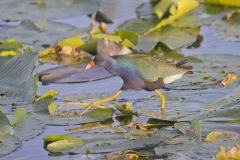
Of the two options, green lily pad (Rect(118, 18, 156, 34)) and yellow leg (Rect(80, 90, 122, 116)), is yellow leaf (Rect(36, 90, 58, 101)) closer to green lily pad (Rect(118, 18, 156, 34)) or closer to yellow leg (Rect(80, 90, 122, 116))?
yellow leg (Rect(80, 90, 122, 116))

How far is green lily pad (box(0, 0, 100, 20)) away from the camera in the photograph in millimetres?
4671

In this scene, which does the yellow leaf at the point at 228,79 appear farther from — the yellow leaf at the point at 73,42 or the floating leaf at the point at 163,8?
the floating leaf at the point at 163,8

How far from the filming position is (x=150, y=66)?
313 centimetres

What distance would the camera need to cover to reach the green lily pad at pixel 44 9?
4671 mm

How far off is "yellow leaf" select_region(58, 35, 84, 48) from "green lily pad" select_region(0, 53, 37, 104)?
2.07 ft

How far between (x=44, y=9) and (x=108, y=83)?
53.5 inches

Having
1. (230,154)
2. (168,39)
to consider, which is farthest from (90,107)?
(168,39)

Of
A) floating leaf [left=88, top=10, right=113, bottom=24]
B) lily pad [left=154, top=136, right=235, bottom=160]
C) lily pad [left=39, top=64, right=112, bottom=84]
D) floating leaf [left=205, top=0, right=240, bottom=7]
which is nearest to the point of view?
lily pad [left=154, top=136, right=235, bottom=160]

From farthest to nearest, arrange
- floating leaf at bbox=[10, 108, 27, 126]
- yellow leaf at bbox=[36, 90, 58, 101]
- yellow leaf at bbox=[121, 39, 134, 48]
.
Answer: yellow leaf at bbox=[121, 39, 134, 48]
yellow leaf at bbox=[36, 90, 58, 101]
floating leaf at bbox=[10, 108, 27, 126]

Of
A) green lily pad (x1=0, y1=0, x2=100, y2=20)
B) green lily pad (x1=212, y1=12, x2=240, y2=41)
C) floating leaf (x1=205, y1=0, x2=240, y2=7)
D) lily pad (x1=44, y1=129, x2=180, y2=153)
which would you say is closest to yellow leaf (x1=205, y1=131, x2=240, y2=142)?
lily pad (x1=44, y1=129, x2=180, y2=153)

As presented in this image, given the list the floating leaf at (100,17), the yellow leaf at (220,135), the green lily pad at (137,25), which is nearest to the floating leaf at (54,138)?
the yellow leaf at (220,135)

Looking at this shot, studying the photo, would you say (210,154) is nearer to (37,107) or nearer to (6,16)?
(37,107)

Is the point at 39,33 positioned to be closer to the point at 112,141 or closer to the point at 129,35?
the point at 129,35

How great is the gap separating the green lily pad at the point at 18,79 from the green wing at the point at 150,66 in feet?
1.28
